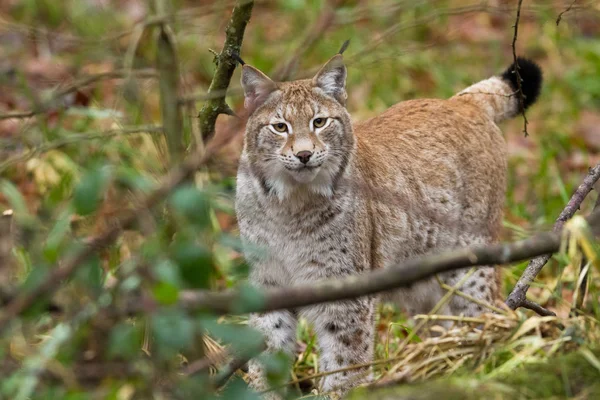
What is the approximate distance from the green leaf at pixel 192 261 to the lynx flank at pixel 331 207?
2011 millimetres

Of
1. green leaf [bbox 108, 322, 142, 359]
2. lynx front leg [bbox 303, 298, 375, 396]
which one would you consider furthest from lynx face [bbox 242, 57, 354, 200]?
green leaf [bbox 108, 322, 142, 359]

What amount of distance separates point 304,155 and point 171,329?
2.38 metres

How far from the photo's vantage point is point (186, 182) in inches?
103

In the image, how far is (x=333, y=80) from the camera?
509 cm

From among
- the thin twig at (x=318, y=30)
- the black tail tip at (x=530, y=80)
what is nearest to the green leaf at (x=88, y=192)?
the thin twig at (x=318, y=30)

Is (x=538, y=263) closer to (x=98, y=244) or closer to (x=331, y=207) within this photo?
(x=331, y=207)

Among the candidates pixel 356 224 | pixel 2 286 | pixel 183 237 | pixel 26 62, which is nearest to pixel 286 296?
pixel 183 237

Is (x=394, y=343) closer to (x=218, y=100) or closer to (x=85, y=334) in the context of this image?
(x=218, y=100)

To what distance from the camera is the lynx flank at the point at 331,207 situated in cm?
486

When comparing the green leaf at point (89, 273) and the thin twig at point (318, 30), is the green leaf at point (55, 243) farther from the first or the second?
the thin twig at point (318, 30)

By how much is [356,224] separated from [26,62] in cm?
509

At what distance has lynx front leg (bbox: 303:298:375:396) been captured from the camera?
4855 millimetres

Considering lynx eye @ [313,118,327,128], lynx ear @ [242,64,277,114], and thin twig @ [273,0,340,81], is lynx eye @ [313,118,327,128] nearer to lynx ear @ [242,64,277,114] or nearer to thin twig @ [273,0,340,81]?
lynx ear @ [242,64,277,114]

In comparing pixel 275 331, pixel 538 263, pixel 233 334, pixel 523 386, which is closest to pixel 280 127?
pixel 275 331
